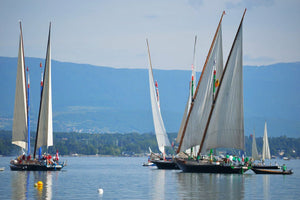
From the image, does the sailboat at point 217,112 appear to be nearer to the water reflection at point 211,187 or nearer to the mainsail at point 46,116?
the water reflection at point 211,187

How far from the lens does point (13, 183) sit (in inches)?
2776

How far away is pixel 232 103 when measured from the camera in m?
75.2

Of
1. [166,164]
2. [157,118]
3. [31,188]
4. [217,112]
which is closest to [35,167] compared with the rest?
[157,118]

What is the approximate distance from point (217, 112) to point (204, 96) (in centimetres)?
518

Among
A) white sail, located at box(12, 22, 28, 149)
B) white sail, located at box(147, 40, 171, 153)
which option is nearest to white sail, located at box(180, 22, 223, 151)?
white sail, located at box(147, 40, 171, 153)

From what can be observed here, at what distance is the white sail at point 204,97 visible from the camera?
81438mm

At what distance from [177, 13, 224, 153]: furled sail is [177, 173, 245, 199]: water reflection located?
16.1 feet

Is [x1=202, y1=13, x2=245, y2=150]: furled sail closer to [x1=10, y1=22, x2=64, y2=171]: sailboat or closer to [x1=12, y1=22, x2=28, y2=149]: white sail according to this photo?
[x1=10, y1=22, x2=64, y2=171]: sailboat

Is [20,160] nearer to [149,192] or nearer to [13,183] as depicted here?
[13,183]

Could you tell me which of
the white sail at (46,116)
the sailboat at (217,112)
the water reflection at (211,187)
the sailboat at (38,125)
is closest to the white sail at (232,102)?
the sailboat at (217,112)

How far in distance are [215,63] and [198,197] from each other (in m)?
29.2

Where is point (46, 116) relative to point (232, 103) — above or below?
below

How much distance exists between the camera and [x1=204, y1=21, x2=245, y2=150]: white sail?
74688mm

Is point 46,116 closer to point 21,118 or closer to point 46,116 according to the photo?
point 46,116
